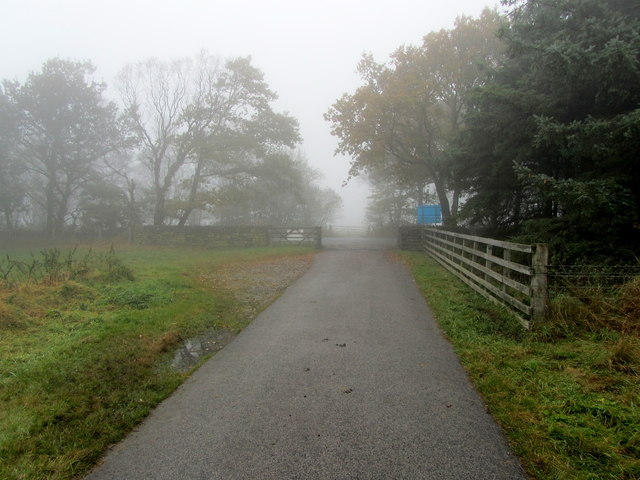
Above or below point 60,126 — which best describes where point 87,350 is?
below

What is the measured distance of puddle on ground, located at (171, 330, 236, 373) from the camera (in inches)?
167

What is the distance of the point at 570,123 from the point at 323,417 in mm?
7565

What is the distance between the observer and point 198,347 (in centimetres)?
478

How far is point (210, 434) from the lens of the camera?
2.77m

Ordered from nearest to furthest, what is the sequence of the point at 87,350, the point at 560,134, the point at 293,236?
the point at 87,350
the point at 560,134
the point at 293,236

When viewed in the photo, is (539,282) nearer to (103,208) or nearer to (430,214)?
(430,214)

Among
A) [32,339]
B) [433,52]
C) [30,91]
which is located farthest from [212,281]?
[30,91]

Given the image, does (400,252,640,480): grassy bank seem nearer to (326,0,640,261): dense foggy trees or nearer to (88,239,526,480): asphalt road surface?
(88,239,526,480): asphalt road surface

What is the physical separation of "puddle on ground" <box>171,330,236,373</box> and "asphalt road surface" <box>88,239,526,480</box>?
214 mm

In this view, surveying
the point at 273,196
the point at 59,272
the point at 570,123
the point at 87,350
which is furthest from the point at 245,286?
the point at 273,196

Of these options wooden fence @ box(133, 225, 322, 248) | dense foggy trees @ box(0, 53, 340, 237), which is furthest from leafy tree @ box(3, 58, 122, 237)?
wooden fence @ box(133, 225, 322, 248)

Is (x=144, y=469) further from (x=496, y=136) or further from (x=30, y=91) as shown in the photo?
(x=30, y=91)

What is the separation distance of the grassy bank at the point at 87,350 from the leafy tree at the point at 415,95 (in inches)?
481

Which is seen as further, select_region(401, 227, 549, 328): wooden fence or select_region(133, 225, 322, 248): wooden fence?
select_region(133, 225, 322, 248): wooden fence
